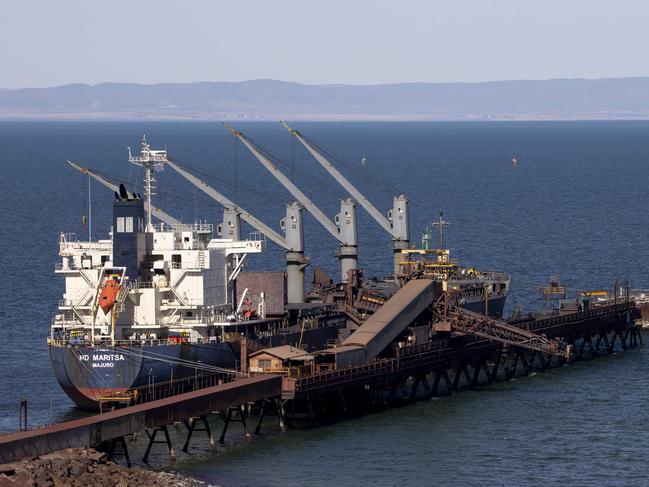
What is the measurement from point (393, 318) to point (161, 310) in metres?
11.9

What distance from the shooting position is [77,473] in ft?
210

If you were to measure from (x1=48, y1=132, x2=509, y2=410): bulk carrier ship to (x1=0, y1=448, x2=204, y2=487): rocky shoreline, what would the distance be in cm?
1167

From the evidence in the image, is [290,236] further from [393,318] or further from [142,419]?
[142,419]

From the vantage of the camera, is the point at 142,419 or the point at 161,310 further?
the point at 161,310

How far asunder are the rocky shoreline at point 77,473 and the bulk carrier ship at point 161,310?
11.7 metres

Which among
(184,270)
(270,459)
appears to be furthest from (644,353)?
(270,459)

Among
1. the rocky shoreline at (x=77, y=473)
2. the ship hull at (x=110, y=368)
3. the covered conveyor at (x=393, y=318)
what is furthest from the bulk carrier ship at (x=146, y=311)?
the rocky shoreline at (x=77, y=473)

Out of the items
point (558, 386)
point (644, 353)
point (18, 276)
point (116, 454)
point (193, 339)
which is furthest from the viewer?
point (18, 276)

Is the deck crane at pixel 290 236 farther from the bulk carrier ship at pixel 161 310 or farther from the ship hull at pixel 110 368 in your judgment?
the ship hull at pixel 110 368

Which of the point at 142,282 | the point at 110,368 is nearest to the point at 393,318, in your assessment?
the point at 142,282

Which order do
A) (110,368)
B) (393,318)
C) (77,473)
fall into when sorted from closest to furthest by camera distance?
(77,473)
(110,368)
(393,318)

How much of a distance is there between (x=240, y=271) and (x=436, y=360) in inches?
461

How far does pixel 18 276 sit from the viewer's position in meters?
130

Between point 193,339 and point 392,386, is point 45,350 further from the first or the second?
point 392,386
